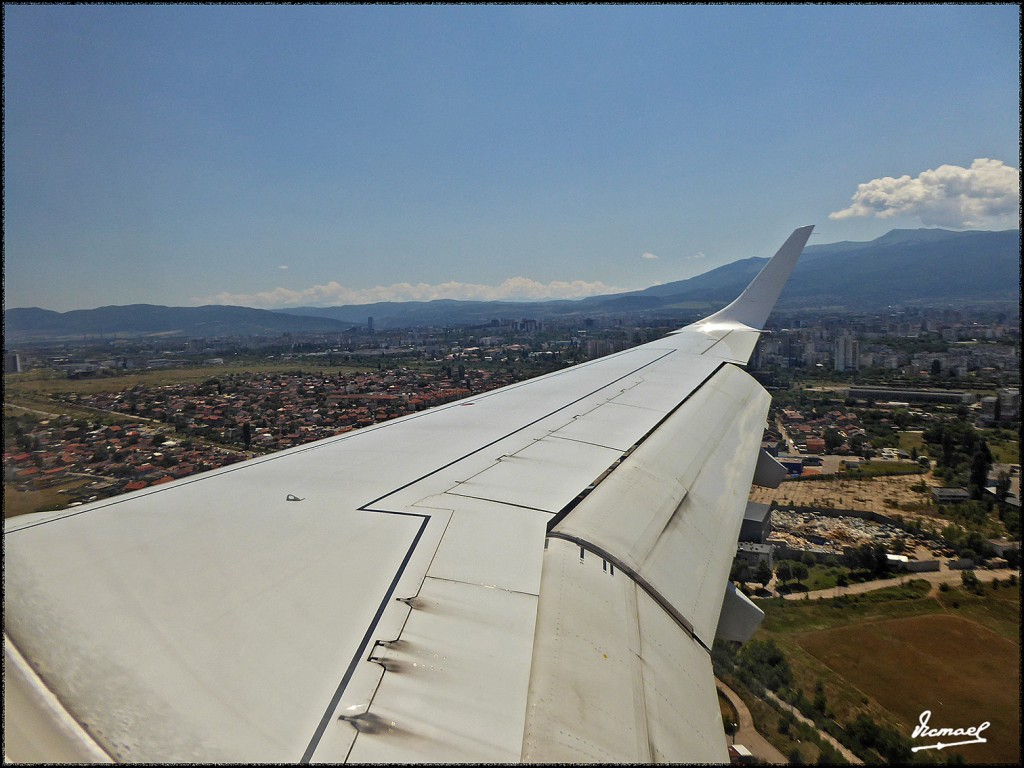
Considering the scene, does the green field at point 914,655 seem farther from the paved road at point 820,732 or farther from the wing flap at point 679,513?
the wing flap at point 679,513

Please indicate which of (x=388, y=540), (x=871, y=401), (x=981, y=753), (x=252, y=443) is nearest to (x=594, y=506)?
(x=388, y=540)

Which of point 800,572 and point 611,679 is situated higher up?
point 611,679

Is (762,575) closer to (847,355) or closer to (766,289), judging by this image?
(766,289)

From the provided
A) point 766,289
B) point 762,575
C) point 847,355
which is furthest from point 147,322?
point 847,355

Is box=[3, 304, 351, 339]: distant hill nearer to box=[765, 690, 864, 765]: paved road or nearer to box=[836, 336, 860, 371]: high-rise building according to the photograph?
box=[765, 690, 864, 765]: paved road

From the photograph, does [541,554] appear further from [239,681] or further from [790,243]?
[790,243]

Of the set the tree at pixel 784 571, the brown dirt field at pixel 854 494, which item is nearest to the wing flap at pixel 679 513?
the tree at pixel 784 571
